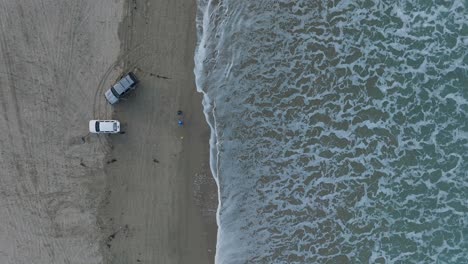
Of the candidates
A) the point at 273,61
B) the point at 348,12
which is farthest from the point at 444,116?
the point at 273,61

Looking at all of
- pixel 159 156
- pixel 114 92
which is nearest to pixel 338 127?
pixel 159 156

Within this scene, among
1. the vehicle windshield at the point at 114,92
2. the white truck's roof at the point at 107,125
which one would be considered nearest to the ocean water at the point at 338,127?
the vehicle windshield at the point at 114,92

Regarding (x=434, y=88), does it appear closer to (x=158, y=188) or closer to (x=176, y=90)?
→ (x=176, y=90)

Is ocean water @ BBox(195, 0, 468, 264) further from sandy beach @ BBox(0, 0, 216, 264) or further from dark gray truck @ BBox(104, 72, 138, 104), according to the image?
dark gray truck @ BBox(104, 72, 138, 104)

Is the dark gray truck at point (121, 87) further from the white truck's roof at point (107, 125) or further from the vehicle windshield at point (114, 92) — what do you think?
the white truck's roof at point (107, 125)

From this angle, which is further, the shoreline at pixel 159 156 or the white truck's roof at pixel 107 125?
the shoreline at pixel 159 156

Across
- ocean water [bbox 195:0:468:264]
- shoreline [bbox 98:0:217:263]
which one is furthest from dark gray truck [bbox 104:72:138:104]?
ocean water [bbox 195:0:468:264]

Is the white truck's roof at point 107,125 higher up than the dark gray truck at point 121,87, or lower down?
lower down
